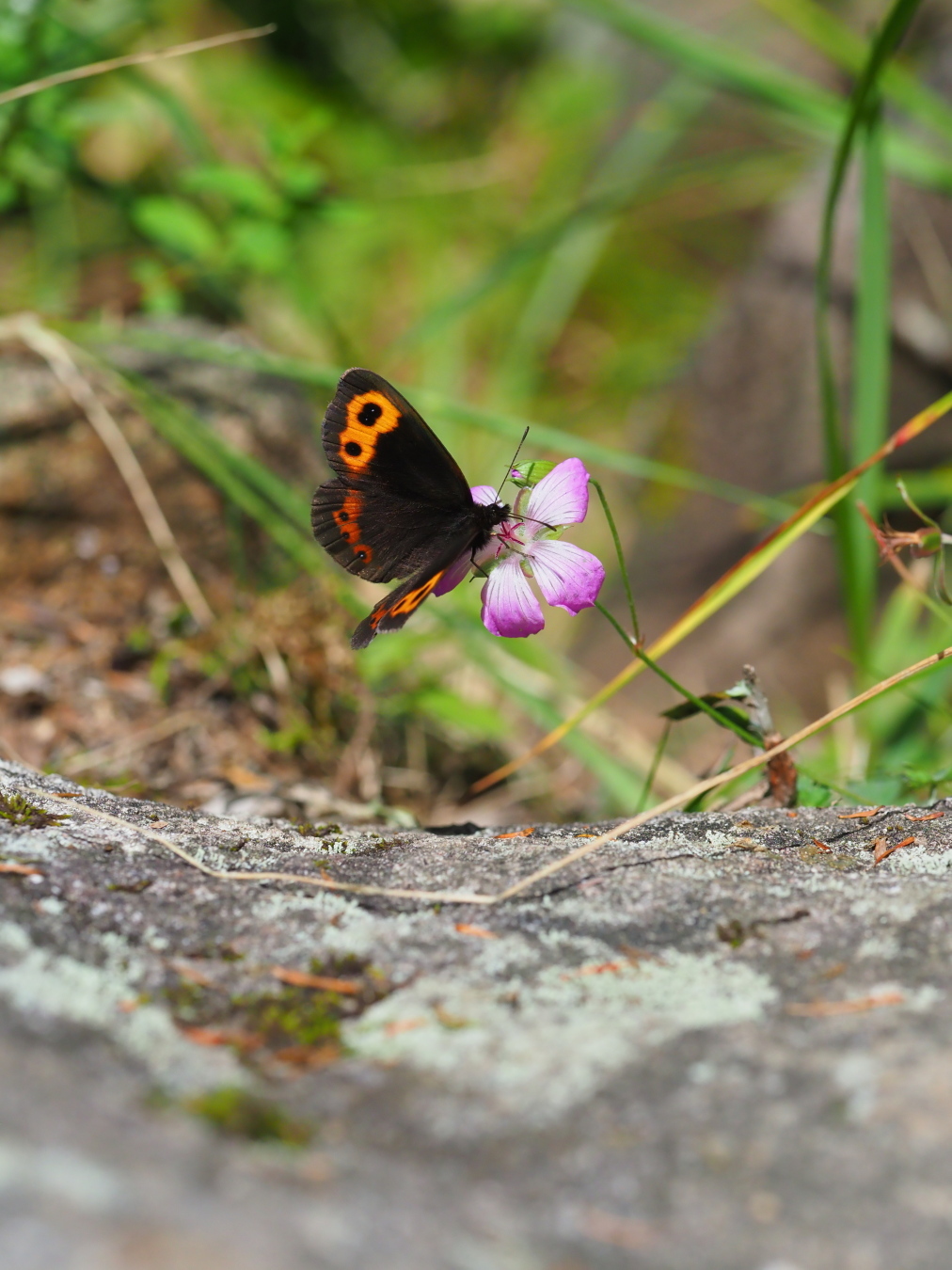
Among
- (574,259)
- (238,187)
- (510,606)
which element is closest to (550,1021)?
(510,606)

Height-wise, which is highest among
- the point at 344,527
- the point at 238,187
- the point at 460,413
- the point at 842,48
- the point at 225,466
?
the point at 842,48

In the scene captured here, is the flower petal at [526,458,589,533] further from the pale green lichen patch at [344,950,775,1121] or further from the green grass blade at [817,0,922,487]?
the green grass blade at [817,0,922,487]

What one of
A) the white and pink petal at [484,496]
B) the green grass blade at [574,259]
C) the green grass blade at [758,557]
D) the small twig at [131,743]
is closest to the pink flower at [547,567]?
the white and pink petal at [484,496]

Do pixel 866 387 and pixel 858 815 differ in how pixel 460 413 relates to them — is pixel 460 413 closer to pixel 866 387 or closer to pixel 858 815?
pixel 866 387

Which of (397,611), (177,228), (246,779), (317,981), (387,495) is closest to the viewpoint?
(317,981)

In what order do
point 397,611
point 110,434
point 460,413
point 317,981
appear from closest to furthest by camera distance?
1. point 317,981
2. point 397,611
3. point 460,413
4. point 110,434

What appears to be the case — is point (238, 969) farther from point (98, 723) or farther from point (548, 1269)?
point (98, 723)

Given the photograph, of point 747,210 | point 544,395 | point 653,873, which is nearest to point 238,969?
point 653,873
